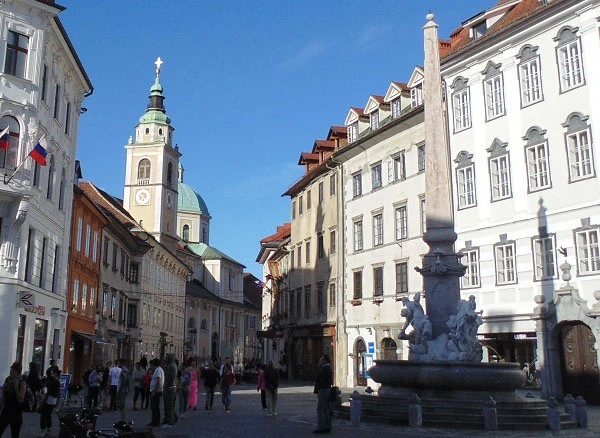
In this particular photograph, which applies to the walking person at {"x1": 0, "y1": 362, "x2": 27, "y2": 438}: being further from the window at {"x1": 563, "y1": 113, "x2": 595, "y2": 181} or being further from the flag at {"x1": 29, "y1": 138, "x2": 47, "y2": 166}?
the window at {"x1": 563, "y1": 113, "x2": 595, "y2": 181}

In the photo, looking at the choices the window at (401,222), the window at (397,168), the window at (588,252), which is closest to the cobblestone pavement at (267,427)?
the window at (588,252)

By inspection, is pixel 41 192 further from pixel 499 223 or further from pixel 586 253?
pixel 586 253

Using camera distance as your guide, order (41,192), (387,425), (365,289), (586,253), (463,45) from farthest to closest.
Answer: (365,289) → (463,45) → (41,192) → (586,253) → (387,425)

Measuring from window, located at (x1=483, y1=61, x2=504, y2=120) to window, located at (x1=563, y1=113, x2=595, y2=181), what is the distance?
375 cm

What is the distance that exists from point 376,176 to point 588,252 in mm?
15146

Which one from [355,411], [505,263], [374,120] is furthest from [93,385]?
[374,120]

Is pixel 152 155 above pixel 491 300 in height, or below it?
above

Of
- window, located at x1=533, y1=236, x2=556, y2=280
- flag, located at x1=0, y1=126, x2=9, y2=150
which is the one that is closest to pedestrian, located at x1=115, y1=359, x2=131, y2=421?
flag, located at x1=0, y1=126, x2=9, y2=150

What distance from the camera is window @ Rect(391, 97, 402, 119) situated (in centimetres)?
3625

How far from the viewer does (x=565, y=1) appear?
2542 centimetres

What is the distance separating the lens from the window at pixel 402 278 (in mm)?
33938

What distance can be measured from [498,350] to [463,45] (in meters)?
13.8

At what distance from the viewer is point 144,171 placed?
86.2m

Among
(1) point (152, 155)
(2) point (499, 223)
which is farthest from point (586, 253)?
(1) point (152, 155)
